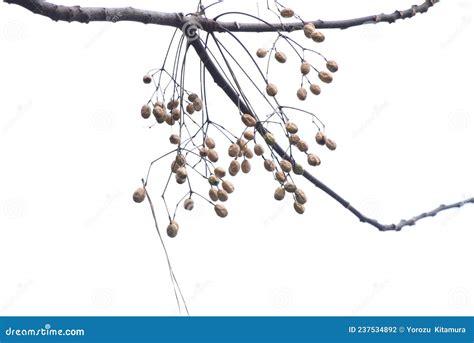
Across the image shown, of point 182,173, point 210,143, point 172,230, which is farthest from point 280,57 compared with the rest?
point 172,230

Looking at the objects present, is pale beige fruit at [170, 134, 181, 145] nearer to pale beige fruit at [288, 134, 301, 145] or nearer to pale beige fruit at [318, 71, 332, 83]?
pale beige fruit at [288, 134, 301, 145]

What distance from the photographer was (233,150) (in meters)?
1.52

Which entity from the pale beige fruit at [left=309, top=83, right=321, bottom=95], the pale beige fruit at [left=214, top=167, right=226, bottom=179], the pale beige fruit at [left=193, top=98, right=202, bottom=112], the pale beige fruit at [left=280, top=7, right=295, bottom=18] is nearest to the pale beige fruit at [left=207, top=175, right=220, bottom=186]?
the pale beige fruit at [left=214, top=167, right=226, bottom=179]

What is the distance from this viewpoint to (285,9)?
1673 millimetres

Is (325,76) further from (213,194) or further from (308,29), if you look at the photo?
(213,194)

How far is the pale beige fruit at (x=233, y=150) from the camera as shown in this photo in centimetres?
152

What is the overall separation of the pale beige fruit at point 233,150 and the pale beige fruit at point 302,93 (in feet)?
0.77

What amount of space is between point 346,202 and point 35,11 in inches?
39.9

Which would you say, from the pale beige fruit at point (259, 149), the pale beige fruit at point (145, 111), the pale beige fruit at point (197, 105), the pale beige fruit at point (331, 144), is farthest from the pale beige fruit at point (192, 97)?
the pale beige fruit at point (331, 144)

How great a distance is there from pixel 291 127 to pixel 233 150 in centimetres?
16

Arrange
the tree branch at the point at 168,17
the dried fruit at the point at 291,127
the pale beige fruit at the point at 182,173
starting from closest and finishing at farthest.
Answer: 1. the tree branch at the point at 168,17
2. the pale beige fruit at the point at 182,173
3. the dried fruit at the point at 291,127

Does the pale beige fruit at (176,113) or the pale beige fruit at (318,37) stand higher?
the pale beige fruit at (318,37)

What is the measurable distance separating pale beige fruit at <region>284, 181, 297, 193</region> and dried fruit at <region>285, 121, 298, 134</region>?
4.9 inches

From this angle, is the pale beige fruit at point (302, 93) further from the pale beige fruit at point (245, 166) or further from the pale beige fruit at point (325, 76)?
the pale beige fruit at point (245, 166)
